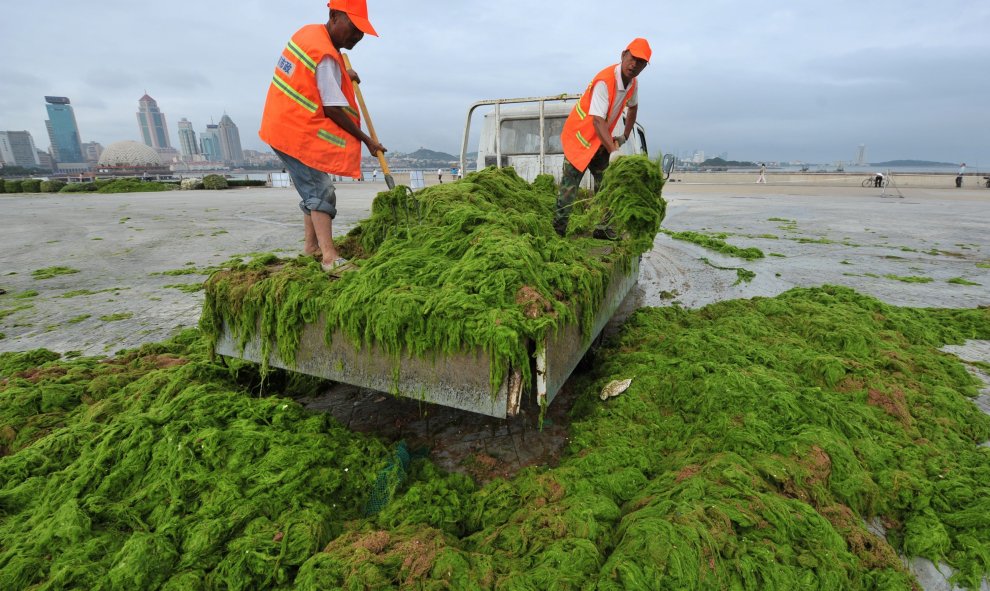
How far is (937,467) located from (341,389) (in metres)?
3.46

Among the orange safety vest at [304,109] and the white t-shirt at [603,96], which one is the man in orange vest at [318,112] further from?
the white t-shirt at [603,96]

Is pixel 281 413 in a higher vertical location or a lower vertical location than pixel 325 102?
lower

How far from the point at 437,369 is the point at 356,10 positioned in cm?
260

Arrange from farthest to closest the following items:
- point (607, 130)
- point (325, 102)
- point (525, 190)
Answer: point (525, 190) < point (607, 130) < point (325, 102)

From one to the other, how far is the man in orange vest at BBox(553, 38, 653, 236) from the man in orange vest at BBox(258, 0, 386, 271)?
2.03m

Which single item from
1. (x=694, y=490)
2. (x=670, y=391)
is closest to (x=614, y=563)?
(x=694, y=490)

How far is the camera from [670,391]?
2.75 meters

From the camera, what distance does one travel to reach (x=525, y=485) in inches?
82.5

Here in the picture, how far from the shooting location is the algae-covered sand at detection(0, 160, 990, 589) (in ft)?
5.18

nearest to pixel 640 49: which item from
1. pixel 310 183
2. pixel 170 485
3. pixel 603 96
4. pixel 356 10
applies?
pixel 603 96

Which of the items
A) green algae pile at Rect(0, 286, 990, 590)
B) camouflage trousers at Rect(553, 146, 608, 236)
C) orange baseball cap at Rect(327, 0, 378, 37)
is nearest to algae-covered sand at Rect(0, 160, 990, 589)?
green algae pile at Rect(0, 286, 990, 590)

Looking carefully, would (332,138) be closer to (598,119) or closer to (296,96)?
(296,96)

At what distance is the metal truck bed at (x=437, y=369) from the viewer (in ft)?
6.35

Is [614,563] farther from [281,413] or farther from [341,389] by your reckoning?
[341,389]
